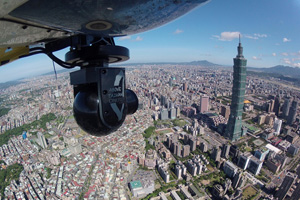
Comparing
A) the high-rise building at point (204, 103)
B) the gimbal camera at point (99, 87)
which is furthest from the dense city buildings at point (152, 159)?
the gimbal camera at point (99, 87)

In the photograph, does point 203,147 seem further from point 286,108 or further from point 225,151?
point 286,108

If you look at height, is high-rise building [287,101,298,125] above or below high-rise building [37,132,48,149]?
above

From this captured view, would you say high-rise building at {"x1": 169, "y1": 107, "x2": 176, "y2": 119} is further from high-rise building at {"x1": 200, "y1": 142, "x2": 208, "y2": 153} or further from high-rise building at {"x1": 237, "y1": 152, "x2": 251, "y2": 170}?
high-rise building at {"x1": 237, "y1": 152, "x2": 251, "y2": 170}

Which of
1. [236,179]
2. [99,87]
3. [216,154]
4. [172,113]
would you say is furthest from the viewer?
[172,113]

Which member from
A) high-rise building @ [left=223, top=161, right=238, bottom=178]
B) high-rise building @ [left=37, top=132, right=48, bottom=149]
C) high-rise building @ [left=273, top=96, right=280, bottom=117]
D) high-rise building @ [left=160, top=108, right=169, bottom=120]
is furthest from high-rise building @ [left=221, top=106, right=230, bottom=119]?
high-rise building @ [left=37, top=132, right=48, bottom=149]

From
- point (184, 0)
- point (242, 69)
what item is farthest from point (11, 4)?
point (242, 69)

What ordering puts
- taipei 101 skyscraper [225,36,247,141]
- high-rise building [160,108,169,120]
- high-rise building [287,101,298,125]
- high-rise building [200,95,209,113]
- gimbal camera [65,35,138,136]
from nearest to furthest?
gimbal camera [65,35,138,136], taipei 101 skyscraper [225,36,247,141], high-rise building [287,101,298,125], high-rise building [160,108,169,120], high-rise building [200,95,209,113]

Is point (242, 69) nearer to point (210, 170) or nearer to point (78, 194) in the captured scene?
point (210, 170)

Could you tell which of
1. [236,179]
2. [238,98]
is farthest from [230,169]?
[238,98]
